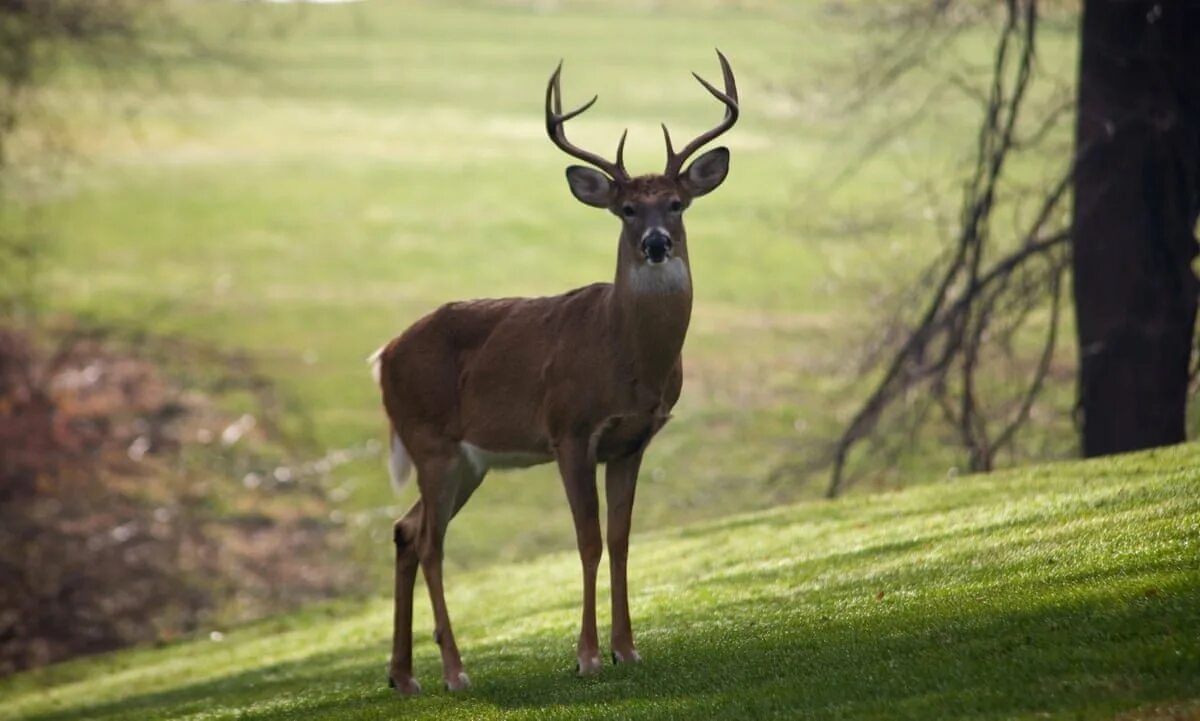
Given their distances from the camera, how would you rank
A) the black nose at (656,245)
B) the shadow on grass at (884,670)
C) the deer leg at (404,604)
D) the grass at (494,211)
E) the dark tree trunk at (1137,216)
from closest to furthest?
1. the shadow on grass at (884,670)
2. the black nose at (656,245)
3. the deer leg at (404,604)
4. the dark tree trunk at (1137,216)
5. the grass at (494,211)

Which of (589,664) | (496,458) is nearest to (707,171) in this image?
(496,458)

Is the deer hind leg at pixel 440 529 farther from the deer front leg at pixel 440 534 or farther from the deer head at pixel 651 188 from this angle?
the deer head at pixel 651 188

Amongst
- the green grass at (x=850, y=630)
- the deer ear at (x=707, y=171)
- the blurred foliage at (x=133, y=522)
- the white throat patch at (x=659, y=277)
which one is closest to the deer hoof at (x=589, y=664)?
the green grass at (x=850, y=630)

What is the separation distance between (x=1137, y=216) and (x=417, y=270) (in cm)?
2124

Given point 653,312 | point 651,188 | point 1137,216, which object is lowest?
point 653,312

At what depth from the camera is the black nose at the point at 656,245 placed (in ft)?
31.6

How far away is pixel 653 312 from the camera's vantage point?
991 centimetres

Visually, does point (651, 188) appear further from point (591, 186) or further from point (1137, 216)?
point (1137, 216)

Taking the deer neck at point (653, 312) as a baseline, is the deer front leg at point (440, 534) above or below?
below

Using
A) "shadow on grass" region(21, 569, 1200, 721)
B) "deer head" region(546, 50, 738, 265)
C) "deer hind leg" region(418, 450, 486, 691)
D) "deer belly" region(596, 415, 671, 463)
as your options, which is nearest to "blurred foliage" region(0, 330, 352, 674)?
"shadow on grass" region(21, 569, 1200, 721)

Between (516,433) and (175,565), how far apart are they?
49.9 ft

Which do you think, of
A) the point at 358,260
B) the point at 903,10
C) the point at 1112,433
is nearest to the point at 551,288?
the point at 358,260

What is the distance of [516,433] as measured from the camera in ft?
34.6

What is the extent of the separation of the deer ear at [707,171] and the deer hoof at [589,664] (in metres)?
2.52
